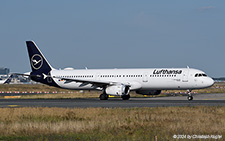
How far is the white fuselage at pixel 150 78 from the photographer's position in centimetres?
5144

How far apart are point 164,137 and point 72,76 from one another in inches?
1687

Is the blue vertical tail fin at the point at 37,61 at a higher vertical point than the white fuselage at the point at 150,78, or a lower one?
higher

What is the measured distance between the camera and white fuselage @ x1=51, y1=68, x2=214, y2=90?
169 feet

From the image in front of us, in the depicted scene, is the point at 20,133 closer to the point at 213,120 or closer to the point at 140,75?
the point at 213,120

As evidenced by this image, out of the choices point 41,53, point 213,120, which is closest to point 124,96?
point 41,53

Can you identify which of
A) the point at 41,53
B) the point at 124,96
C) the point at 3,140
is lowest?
the point at 3,140

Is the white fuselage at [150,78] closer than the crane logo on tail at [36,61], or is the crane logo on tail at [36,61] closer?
the white fuselage at [150,78]

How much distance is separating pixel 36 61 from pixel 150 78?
1790 cm

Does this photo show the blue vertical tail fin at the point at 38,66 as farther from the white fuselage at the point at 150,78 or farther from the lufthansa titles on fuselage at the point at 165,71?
the lufthansa titles on fuselage at the point at 165,71

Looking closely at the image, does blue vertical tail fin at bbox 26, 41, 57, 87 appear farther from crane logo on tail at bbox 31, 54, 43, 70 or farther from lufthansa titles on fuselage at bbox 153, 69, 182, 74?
lufthansa titles on fuselage at bbox 153, 69, 182, 74

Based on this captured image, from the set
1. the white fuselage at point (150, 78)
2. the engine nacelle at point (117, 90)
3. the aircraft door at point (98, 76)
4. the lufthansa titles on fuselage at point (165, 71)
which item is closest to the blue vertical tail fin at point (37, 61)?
the white fuselage at point (150, 78)

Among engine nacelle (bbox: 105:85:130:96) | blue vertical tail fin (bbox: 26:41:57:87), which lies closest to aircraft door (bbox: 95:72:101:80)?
engine nacelle (bbox: 105:85:130:96)

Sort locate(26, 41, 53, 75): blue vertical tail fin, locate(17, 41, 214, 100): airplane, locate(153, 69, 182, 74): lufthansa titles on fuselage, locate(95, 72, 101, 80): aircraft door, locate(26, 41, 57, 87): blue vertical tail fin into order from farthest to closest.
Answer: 1. locate(26, 41, 53, 75): blue vertical tail fin
2. locate(26, 41, 57, 87): blue vertical tail fin
3. locate(95, 72, 101, 80): aircraft door
4. locate(153, 69, 182, 74): lufthansa titles on fuselage
5. locate(17, 41, 214, 100): airplane

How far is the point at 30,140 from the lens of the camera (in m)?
17.5
